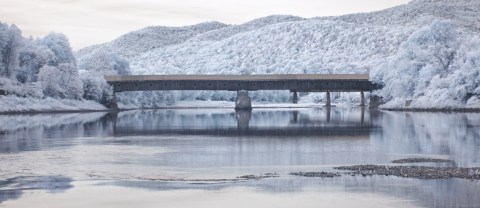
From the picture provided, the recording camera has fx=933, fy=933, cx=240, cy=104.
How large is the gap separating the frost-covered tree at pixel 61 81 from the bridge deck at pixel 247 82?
19738 mm

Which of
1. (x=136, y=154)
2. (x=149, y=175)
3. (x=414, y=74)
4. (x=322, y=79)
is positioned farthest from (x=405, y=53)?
(x=149, y=175)

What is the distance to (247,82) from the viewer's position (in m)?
176

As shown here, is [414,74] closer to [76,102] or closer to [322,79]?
[322,79]

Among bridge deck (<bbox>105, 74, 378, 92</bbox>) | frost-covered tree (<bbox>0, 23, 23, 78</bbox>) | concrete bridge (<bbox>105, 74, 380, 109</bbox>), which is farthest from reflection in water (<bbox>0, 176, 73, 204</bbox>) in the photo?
bridge deck (<bbox>105, 74, 378, 92</bbox>)

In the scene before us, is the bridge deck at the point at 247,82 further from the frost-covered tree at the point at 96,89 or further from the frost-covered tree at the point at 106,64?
the frost-covered tree at the point at 106,64

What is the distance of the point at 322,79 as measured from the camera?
571ft

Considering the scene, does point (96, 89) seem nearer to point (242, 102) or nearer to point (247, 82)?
point (242, 102)

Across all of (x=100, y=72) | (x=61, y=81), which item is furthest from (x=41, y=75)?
(x=100, y=72)

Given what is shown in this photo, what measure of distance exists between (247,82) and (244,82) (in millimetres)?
678

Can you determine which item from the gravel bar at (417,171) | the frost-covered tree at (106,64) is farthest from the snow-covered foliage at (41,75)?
the gravel bar at (417,171)

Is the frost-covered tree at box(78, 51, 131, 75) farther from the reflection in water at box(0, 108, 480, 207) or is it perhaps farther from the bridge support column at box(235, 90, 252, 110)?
the reflection in water at box(0, 108, 480, 207)

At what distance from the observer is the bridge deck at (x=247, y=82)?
571ft

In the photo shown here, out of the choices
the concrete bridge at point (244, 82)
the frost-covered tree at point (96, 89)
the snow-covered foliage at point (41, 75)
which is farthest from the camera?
the concrete bridge at point (244, 82)

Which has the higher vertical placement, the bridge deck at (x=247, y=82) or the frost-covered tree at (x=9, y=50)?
the frost-covered tree at (x=9, y=50)
